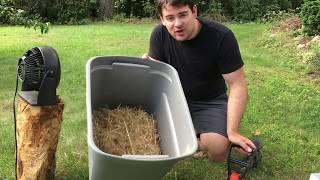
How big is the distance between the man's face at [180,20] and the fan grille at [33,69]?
2.86ft

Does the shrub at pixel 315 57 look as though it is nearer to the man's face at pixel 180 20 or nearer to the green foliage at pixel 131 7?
the man's face at pixel 180 20

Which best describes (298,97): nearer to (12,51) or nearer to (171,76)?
(171,76)

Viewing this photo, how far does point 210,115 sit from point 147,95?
0.51m

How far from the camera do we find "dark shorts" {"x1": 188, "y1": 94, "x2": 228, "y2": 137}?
327 centimetres

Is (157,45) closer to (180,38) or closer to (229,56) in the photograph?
(180,38)

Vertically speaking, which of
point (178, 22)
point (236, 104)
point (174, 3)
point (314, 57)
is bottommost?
point (314, 57)

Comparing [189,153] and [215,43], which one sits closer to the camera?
[189,153]

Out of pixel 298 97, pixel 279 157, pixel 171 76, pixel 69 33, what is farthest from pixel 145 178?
pixel 69 33

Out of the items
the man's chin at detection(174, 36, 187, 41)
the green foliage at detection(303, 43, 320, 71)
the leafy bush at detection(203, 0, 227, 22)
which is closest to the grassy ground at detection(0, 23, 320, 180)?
the green foliage at detection(303, 43, 320, 71)

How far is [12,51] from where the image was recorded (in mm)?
7297

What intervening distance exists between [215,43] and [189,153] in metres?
1.18

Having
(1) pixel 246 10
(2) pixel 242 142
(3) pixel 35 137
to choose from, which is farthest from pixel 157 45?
(1) pixel 246 10

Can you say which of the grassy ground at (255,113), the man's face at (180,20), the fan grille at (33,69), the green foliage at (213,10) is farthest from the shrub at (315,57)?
the green foliage at (213,10)

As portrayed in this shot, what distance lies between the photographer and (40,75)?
2.65 m
